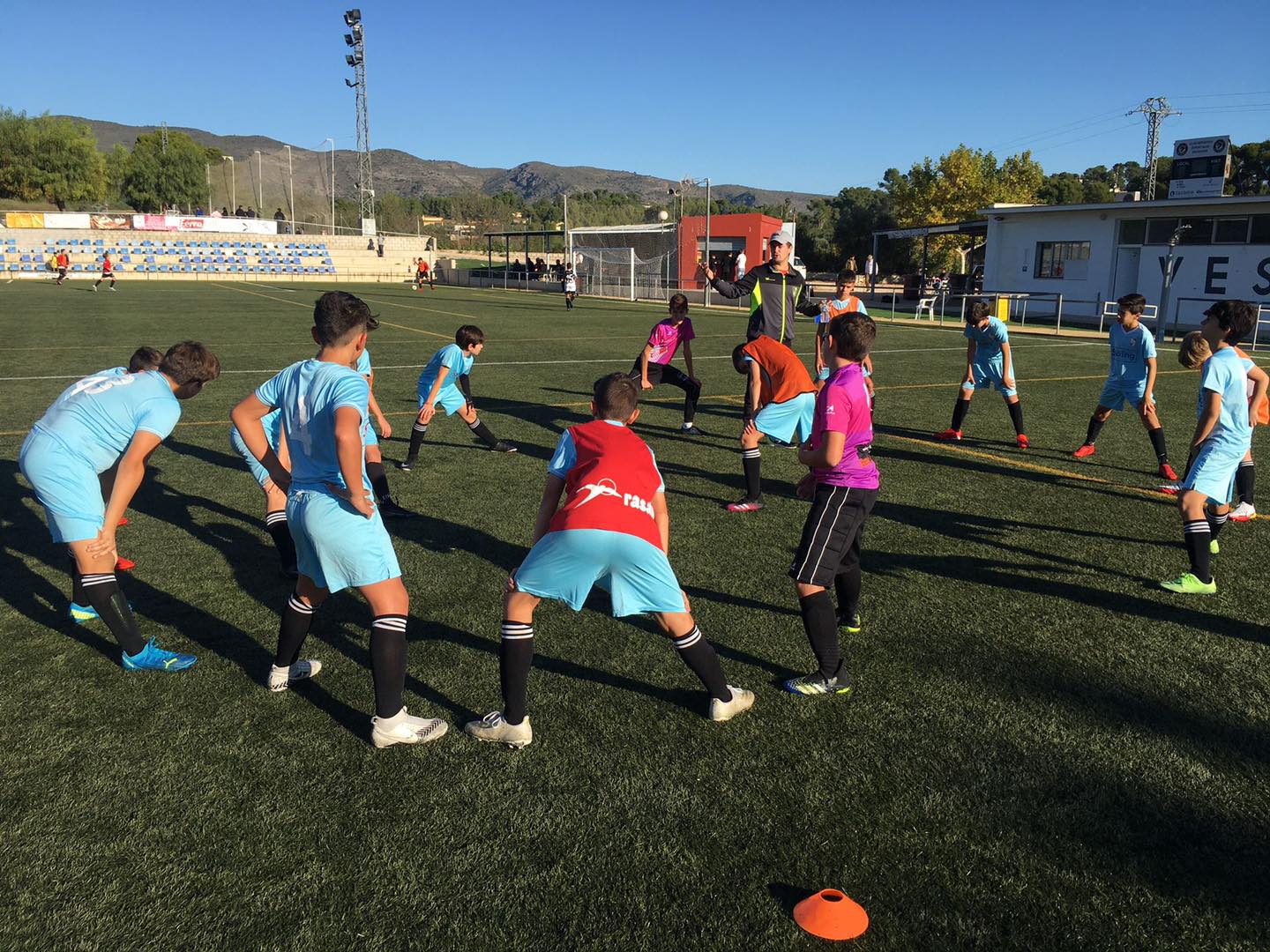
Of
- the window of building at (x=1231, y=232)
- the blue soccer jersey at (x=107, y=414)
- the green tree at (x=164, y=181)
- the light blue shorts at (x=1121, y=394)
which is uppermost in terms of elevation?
the green tree at (x=164, y=181)

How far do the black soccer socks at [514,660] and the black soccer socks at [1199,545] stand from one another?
4353mm

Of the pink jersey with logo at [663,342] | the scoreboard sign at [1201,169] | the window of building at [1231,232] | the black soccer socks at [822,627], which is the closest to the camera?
the black soccer socks at [822,627]

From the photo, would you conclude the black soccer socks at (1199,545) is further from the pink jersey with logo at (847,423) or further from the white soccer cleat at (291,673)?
the white soccer cleat at (291,673)

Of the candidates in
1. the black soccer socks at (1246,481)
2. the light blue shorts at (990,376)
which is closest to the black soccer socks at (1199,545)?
the black soccer socks at (1246,481)

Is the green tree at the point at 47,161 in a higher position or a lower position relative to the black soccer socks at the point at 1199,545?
higher

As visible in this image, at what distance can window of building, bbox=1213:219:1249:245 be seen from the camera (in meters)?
30.6

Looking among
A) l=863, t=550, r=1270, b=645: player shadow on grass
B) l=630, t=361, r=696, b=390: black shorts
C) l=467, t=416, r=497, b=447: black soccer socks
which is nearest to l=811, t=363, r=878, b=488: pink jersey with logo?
l=863, t=550, r=1270, b=645: player shadow on grass

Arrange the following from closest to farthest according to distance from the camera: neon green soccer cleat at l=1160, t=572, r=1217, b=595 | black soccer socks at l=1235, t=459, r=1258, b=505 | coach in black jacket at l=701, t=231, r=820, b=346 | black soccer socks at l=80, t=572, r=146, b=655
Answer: black soccer socks at l=80, t=572, r=146, b=655
neon green soccer cleat at l=1160, t=572, r=1217, b=595
black soccer socks at l=1235, t=459, r=1258, b=505
coach in black jacket at l=701, t=231, r=820, b=346

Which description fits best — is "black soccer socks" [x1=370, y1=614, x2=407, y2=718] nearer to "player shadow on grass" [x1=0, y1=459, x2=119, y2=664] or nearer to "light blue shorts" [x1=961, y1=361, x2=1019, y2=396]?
"player shadow on grass" [x1=0, y1=459, x2=119, y2=664]

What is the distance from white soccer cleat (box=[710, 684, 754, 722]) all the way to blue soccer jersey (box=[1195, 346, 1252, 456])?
11.9 ft

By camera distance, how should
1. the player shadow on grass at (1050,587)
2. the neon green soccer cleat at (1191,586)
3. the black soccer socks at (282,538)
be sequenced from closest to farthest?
the player shadow on grass at (1050,587) → the neon green soccer cleat at (1191,586) → the black soccer socks at (282,538)

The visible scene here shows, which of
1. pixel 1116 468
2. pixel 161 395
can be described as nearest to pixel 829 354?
pixel 161 395

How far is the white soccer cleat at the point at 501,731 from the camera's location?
12.3 ft

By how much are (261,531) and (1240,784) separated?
632 centimetres
